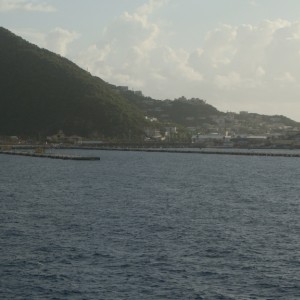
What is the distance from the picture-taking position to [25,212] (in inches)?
2379

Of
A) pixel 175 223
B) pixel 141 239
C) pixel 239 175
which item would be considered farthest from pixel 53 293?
pixel 239 175

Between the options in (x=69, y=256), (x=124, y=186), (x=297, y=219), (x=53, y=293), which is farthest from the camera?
(x=124, y=186)

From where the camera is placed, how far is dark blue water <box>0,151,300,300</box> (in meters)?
35.0

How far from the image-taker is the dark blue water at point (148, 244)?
3503cm

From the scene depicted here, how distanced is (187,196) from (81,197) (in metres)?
13.1

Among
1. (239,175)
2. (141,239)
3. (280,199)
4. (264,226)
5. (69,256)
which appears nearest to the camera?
(69,256)

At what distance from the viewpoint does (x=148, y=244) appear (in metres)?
45.0

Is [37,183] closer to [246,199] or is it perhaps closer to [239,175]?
[246,199]

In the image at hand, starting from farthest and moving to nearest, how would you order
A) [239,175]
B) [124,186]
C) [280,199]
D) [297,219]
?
1. [239,175]
2. [124,186]
3. [280,199]
4. [297,219]

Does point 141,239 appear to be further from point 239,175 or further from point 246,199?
point 239,175

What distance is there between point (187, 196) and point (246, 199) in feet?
24.0

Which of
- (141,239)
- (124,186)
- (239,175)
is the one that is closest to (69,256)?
(141,239)

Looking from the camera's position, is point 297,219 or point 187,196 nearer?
point 297,219

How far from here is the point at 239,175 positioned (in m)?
118
